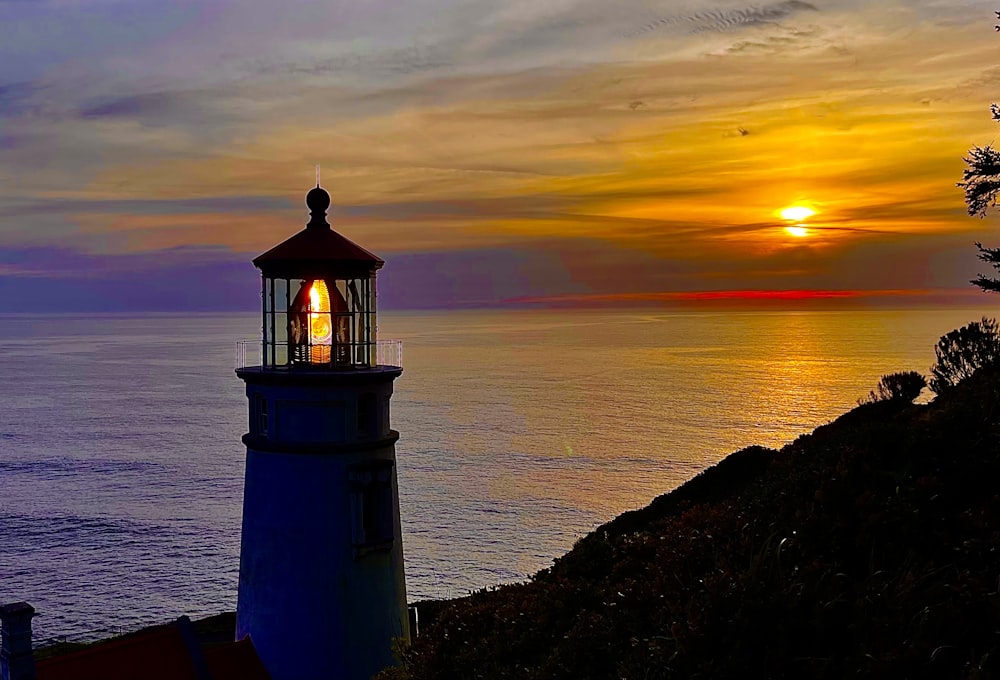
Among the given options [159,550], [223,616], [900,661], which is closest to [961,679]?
[900,661]

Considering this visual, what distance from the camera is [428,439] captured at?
67.8m

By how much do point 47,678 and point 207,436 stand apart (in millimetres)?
62503

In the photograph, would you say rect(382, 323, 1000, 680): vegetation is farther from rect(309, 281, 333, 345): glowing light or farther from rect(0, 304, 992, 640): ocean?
rect(0, 304, 992, 640): ocean

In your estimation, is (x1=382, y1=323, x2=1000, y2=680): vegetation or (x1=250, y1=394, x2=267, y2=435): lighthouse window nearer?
(x1=382, y1=323, x2=1000, y2=680): vegetation

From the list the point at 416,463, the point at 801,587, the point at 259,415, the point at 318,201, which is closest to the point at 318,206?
the point at 318,201

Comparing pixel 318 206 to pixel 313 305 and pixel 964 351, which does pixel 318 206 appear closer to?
pixel 313 305

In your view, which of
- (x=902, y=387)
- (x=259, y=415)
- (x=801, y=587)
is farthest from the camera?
(x=902, y=387)

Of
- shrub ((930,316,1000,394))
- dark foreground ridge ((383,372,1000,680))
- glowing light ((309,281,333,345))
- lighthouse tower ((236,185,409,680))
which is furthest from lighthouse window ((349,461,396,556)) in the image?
shrub ((930,316,1000,394))

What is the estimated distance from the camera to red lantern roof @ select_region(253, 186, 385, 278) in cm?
1398

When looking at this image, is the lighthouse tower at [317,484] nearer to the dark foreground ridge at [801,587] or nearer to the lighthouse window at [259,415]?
the lighthouse window at [259,415]

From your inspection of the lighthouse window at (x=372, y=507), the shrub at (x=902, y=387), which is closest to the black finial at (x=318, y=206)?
the lighthouse window at (x=372, y=507)

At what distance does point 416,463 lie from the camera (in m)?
58.6

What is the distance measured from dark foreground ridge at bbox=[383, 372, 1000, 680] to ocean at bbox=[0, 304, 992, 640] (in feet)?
88.5

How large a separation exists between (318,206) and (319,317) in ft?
6.94
